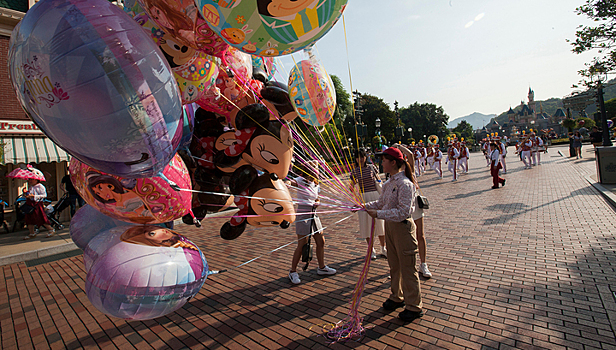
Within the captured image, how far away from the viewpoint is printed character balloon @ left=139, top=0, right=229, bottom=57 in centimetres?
204

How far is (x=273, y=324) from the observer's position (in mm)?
3547

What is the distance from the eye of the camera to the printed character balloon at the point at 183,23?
6.70 ft

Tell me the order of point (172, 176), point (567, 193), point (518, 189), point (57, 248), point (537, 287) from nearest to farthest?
1. point (172, 176)
2. point (537, 287)
3. point (57, 248)
4. point (567, 193)
5. point (518, 189)

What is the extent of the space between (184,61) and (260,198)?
1.26 meters

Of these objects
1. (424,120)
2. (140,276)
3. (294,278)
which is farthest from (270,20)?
(424,120)

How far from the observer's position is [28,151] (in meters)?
10.6

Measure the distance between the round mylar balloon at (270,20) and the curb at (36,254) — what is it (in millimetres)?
8487

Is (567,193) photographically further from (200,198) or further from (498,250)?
(200,198)

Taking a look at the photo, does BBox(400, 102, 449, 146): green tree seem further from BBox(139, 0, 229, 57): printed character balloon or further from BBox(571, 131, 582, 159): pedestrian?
BBox(139, 0, 229, 57): printed character balloon

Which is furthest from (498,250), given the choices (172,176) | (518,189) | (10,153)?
(10,153)

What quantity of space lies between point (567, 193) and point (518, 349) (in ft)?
30.6

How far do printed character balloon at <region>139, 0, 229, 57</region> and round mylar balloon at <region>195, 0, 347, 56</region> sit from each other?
367 mm

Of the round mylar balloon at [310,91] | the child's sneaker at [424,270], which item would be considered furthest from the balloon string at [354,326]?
the child's sneaker at [424,270]

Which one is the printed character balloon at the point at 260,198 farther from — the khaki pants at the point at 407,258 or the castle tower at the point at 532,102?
the castle tower at the point at 532,102
